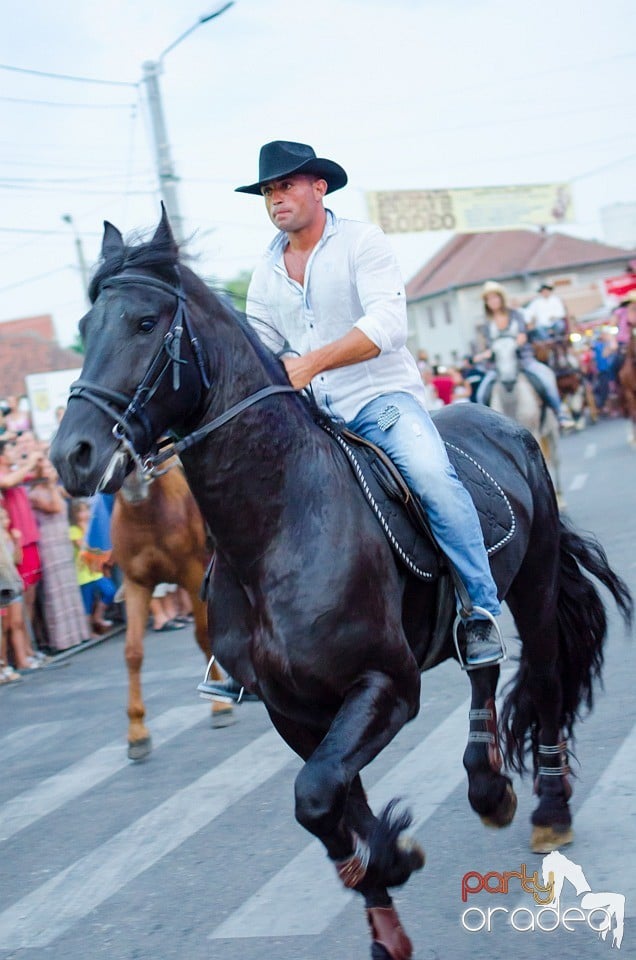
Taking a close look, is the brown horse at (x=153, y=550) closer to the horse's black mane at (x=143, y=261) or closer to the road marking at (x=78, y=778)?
the road marking at (x=78, y=778)

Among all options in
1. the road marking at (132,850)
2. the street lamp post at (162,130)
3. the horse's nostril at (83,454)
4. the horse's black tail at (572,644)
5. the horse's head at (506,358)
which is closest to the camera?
the horse's nostril at (83,454)

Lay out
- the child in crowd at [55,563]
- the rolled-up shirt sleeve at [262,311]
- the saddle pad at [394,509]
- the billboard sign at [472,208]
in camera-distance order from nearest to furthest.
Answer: the saddle pad at [394,509]
the rolled-up shirt sleeve at [262,311]
the child in crowd at [55,563]
the billboard sign at [472,208]

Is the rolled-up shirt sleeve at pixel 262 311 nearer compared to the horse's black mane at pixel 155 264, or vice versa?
the horse's black mane at pixel 155 264

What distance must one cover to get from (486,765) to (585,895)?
62 centimetres

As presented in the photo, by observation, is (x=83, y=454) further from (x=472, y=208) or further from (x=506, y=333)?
(x=472, y=208)

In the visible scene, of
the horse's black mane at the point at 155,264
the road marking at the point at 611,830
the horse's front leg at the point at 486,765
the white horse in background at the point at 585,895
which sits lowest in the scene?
the road marking at the point at 611,830

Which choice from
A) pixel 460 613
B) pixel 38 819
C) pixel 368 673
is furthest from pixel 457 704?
pixel 368 673

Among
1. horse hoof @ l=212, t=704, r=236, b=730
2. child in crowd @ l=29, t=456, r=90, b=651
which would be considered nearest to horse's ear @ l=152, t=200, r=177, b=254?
horse hoof @ l=212, t=704, r=236, b=730

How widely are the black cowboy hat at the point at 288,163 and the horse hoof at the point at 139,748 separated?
4.27m

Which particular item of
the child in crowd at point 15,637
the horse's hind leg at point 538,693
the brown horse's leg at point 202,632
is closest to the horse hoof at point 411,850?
the horse's hind leg at point 538,693

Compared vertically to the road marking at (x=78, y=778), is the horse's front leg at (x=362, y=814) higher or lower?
higher

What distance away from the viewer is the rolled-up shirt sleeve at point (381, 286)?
14.8ft

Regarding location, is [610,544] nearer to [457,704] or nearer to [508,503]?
[457,704]

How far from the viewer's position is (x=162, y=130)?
68.6 ft
